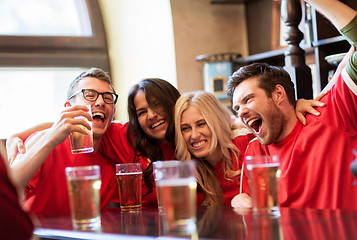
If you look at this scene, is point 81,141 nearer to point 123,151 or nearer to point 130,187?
point 130,187

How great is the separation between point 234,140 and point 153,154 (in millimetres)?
399

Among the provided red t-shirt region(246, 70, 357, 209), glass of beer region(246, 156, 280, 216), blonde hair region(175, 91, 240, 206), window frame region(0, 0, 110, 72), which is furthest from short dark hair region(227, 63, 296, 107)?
window frame region(0, 0, 110, 72)

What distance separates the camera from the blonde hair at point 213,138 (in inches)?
87.7

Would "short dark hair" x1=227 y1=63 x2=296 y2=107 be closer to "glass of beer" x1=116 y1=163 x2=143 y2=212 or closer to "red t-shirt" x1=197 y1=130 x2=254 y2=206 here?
"red t-shirt" x1=197 y1=130 x2=254 y2=206

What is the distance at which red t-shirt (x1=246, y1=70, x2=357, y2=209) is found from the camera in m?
1.77

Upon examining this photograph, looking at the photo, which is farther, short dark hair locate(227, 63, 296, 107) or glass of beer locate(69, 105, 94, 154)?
short dark hair locate(227, 63, 296, 107)

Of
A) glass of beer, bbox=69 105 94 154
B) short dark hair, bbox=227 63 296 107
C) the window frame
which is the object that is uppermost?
the window frame

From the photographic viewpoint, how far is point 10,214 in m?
0.83

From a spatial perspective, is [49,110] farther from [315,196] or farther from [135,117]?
[315,196]

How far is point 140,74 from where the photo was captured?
431 centimetres

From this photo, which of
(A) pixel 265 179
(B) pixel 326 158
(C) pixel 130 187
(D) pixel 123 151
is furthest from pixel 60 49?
(A) pixel 265 179

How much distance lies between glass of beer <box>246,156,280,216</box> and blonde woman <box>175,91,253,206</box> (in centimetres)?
95

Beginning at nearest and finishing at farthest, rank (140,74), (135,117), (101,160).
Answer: (101,160)
(135,117)
(140,74)

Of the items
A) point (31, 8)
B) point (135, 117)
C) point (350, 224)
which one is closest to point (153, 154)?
point (135, 117)
